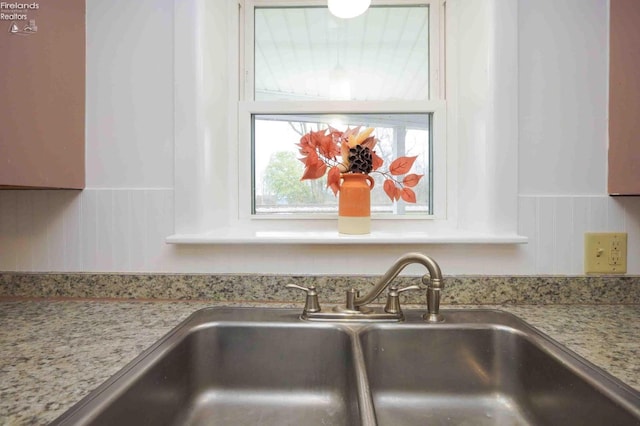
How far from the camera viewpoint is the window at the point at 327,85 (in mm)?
1211

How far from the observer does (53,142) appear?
887 millimetres

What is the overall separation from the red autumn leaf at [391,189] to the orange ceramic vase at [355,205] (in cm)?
12

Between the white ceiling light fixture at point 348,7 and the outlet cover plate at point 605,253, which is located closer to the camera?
the outlet cover plate at point 605,253

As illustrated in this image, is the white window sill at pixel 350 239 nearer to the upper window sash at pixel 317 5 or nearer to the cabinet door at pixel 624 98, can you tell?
the cabinet door at pixel 624 98

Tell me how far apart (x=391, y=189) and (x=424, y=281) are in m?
0.38

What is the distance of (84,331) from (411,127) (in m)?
1.16

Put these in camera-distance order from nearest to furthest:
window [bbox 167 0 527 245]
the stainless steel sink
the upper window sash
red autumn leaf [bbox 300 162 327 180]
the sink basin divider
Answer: the sink basin divider < the stainless steel sink < window [bbox 167 0 527 245] < red autumn leaf [bbox 300 162 327 180] < the upper window sash

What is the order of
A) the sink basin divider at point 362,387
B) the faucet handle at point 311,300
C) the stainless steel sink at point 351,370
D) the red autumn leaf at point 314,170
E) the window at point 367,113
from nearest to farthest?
the sink basin divider at point 362,387 < the stainless steel sink at point 351,370 < the faucet handle at point 311,300 < the window at point 367,113 < the red autumn leaf at point 314,170

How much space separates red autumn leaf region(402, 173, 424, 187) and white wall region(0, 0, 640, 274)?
0.25m

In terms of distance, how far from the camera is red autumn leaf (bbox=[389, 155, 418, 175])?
1.09 metres

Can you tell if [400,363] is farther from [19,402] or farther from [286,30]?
[286,30]

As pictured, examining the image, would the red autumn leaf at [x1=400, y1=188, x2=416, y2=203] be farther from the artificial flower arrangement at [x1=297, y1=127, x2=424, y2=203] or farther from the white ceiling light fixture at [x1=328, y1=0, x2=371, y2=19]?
the white ceiling light fixture at [x1=328, y1=0, x2=371, y2=19]

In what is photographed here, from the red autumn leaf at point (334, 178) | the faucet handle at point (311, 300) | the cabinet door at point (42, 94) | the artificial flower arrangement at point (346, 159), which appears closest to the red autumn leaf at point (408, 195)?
the artificial flower arrangement at point (346, 159)

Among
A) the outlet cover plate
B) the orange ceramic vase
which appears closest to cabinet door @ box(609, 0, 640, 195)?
the outlet cover plate
